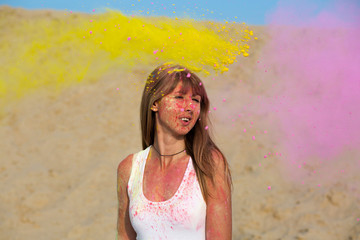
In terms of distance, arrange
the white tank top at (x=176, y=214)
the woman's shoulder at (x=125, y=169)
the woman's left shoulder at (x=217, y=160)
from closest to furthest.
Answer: the white tank top at (x=176, y=214) < the woman's left shoulder at (x=217, y=160) < the woman's shoulder at (x=125, y=169)

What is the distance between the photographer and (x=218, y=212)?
93.7 inches

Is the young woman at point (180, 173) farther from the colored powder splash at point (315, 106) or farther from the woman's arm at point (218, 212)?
the colored powder splash at point (315, 106)

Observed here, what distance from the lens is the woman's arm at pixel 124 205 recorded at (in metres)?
2.72

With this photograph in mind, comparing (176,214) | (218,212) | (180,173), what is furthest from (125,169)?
(218,212)

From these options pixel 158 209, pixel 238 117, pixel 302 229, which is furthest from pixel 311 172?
pixel 158 209

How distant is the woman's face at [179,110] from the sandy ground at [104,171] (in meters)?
1.75

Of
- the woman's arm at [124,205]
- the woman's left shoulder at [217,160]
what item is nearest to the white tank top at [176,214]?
the woman's left shoulder at [217,160]

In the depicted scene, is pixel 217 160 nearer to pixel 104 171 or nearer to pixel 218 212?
pixel 218 212

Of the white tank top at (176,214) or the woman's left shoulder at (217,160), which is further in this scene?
the woman's left shoulder at (217,160)

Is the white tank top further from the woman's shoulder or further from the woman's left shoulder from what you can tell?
the woman's shoulder

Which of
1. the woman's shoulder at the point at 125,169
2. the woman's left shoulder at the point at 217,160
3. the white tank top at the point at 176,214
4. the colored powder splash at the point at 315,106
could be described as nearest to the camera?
the white tank top at the point at 176,214

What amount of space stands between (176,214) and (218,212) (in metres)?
0.22

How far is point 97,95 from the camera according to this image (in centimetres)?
1040

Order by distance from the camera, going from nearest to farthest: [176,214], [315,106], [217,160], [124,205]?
[176,214]
[217,160]
[124,205]
[315,106]
